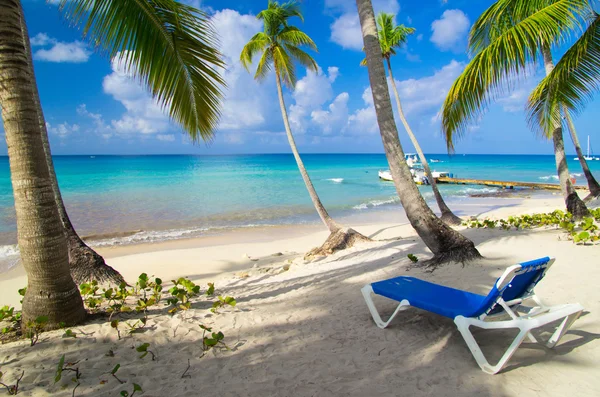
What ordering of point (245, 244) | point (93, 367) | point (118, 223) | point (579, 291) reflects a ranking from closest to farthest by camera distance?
point (93, 367), point (579, 291), point (245, 244), point (118, 223)

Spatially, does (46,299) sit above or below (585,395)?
above

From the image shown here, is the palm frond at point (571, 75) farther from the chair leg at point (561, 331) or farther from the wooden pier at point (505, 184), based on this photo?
the wooden pier at point (505, 184)

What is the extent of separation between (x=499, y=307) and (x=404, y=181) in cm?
261

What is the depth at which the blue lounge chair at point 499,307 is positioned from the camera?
2754 millimetres

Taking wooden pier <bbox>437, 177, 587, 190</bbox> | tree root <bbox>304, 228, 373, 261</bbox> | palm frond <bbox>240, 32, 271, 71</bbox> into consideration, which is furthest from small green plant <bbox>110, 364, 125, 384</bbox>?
wooden pier <bbox>437, 177, 587, 190</bbox>

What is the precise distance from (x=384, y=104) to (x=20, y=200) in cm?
473

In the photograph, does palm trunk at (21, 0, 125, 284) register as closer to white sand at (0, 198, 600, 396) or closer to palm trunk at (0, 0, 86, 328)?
white sand at (0, 198, 600, 396)

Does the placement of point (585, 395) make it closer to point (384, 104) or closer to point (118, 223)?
point (384, 104)

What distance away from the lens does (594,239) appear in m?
5.90

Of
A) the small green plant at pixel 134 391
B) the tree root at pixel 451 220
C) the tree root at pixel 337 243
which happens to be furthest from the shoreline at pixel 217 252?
the small green plant at pixel 134 391

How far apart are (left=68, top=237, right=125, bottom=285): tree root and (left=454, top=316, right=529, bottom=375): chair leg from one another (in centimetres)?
516

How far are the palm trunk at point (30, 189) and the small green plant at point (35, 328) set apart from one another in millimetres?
62

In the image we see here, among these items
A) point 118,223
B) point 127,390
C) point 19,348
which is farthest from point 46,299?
point 118,223

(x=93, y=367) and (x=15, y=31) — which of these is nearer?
(x=93, y=367)
